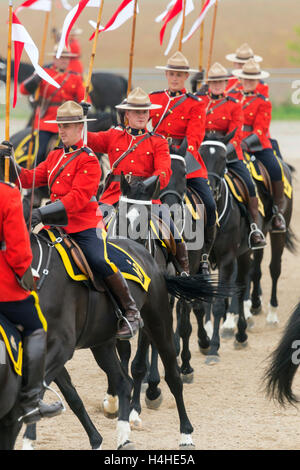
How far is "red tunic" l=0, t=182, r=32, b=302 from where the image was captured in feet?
17.8

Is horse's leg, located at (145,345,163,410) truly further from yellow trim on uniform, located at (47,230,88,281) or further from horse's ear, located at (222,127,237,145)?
horse's ear, located at (222,127,237,145)

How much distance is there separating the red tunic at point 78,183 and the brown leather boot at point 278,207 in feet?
18.1

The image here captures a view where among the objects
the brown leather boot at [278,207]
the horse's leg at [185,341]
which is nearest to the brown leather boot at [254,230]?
the brown leather boot at [278,207]

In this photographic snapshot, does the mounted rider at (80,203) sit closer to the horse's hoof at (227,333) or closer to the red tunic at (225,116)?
the red tunic at (225,116)

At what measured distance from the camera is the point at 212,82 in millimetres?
11352

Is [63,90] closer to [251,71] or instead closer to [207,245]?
[251,71]

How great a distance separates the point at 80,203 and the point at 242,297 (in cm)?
486

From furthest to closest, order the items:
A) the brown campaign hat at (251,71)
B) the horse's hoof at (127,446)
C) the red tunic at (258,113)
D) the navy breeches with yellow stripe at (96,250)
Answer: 1. the brown campaign hat at (251,71)
2. the red tunic at (258,113)
3. the horse's hoof at (127,446)
4. the navy breeches with yellow stripe at (96,250)

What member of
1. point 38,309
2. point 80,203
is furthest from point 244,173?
point 38,309

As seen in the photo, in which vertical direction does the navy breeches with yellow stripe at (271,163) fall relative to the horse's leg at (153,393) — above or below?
above

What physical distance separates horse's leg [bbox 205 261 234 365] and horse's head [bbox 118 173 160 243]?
9.64ft

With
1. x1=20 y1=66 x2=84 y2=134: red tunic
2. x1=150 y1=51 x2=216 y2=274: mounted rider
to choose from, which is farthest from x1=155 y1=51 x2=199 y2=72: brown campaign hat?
x1=20 y1=66 x2=84 y2=134: red tunic

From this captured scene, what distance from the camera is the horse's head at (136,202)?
7598 millimetres

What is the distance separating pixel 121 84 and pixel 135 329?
58.1 feet
